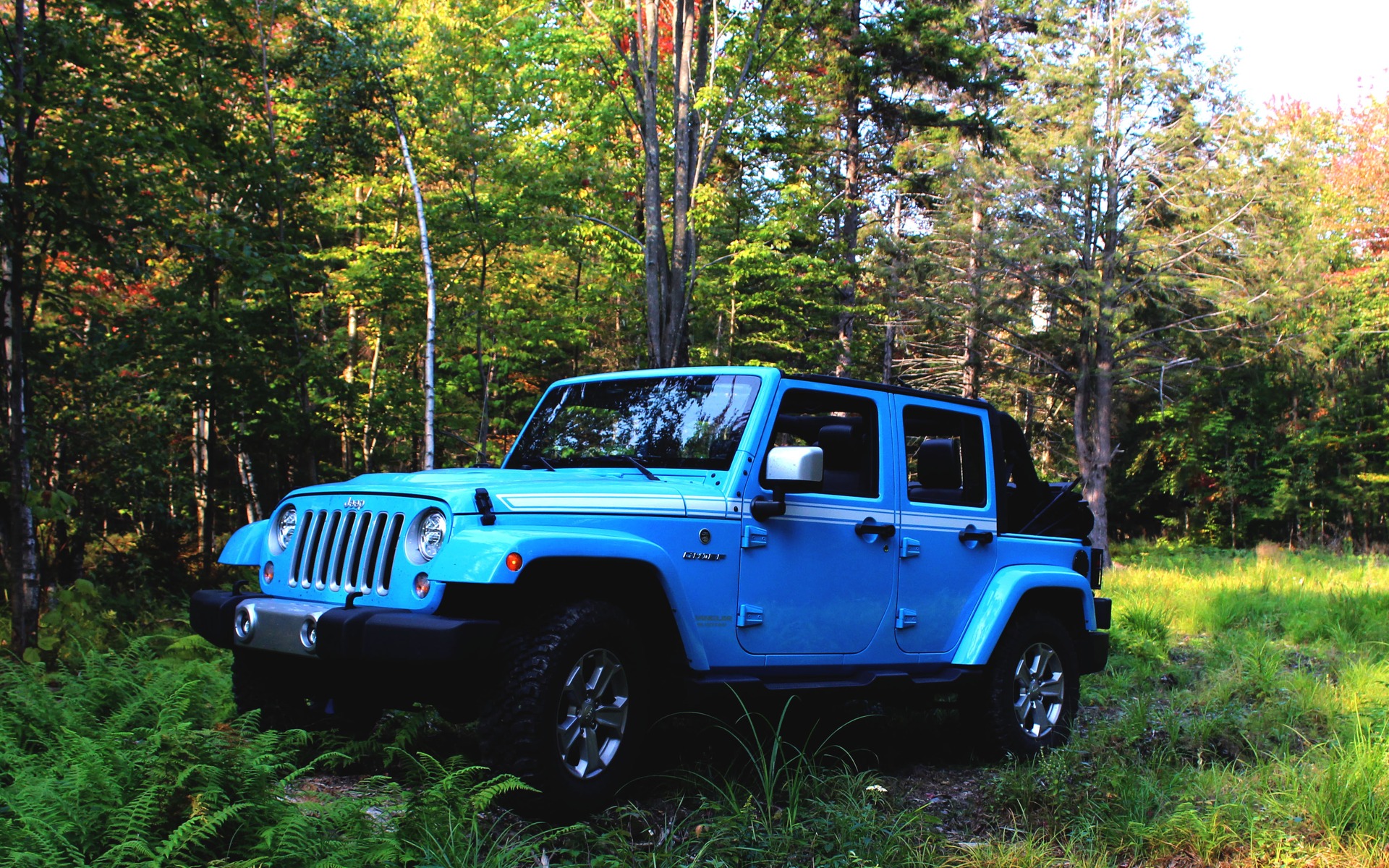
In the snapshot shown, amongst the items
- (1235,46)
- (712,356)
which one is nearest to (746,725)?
(712,356)

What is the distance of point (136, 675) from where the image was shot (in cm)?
489

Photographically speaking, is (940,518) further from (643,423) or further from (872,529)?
(643,423)

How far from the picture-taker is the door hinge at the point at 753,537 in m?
4.45

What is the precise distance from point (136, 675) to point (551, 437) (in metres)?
2.34

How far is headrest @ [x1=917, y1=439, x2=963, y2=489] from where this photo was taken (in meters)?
5.76

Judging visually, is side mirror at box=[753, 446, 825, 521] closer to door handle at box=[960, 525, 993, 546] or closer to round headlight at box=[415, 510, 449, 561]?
round headlight at box=[415, 510, 449, 561]

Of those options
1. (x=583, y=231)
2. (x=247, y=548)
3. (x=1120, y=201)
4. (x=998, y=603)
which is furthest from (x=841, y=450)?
(x=1120, y=201)

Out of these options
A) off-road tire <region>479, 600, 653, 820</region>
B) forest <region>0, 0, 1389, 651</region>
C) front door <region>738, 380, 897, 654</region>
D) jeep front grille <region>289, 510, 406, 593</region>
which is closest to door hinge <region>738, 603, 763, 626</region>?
front door <region>738, 380, 897, 654</region>

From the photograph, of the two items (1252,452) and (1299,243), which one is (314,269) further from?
(1252,452)

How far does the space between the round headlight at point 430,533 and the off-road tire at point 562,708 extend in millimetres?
423

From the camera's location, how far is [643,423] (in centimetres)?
500

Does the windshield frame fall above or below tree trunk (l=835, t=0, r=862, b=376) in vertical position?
below

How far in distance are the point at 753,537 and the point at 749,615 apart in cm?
34

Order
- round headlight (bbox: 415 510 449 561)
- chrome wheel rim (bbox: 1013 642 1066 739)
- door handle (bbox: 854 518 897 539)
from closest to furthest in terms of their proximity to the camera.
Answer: round headlight (bbox: 415 510 449 561) < door handle (bbox: 854 518 897 539) < chrome wheel rim (bbox: 1013 642 1066 739)
